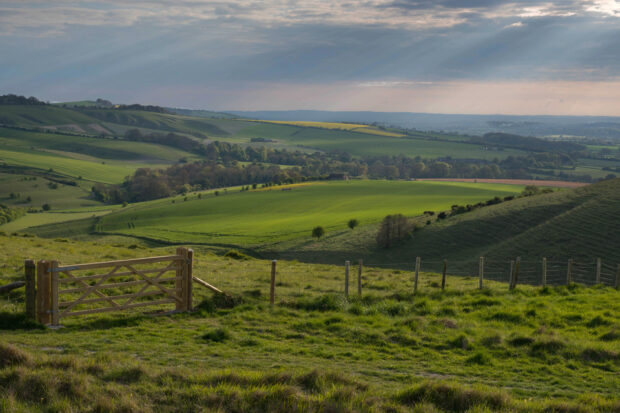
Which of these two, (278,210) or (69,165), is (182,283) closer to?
(278,210)

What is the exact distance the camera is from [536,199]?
6588 cm

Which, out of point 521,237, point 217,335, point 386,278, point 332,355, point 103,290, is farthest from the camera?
point 521,237

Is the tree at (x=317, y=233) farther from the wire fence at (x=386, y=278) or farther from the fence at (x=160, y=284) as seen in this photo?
the fence at (x=160, y=284)

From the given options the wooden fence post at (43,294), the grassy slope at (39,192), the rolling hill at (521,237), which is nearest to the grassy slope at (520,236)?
the rolling hill at (521,237)

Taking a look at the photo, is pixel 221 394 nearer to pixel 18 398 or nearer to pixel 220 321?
pixel 18 398

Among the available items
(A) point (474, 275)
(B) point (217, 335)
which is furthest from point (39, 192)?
(B) point (217, 335)

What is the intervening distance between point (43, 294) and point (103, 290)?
3226mm

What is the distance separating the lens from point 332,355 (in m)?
11.1

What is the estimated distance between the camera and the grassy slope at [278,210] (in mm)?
77562

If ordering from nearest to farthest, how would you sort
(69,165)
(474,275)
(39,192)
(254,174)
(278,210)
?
(474,275)
(278,210)
(39,192)
(69,165)
(254,174)

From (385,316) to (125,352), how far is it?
24.7 ft

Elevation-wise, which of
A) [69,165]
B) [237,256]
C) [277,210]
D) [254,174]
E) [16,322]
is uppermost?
[16,322]

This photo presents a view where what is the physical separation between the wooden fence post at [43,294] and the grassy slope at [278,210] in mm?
56186

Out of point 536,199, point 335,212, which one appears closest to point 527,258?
point 536,199
